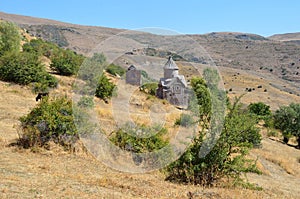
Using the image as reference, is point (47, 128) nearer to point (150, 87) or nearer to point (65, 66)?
point (65, 66)

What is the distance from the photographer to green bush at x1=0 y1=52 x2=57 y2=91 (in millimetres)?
32719

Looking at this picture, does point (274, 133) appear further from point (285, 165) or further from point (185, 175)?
point (185, 175)

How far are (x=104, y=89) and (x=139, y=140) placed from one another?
23.2 metres

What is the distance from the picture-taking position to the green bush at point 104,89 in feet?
117

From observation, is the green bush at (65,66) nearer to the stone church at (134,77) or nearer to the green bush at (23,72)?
the stone church at (134,77)

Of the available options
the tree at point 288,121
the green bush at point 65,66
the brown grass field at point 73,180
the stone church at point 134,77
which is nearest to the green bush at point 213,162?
the brown grass field at point 73,180

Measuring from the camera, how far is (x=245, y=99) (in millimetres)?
75312

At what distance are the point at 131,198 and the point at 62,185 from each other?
199 cm

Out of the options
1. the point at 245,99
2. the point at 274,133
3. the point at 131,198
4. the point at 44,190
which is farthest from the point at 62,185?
the point at 245,99

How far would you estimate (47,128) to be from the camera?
1374 centimetres

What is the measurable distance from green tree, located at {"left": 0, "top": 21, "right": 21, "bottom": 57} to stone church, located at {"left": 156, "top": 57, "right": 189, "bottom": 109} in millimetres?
19806

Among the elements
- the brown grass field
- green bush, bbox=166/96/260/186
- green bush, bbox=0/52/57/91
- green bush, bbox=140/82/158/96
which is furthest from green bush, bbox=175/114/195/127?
green bush, bbox=140/82/158/96

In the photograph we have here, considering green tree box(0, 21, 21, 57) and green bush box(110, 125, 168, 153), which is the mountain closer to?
green tree box(0, 21, 21, 57)

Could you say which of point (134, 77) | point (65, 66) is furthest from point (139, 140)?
point (134, 77)
